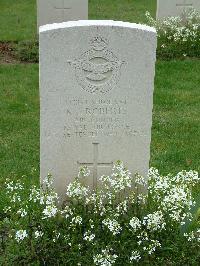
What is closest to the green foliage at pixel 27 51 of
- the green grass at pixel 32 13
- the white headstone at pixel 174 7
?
the green grass at pixel 32 13

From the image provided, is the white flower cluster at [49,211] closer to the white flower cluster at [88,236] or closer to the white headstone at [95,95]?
the white flower cluster at [88,236]

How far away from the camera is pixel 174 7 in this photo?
10.7m

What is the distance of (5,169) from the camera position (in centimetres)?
599

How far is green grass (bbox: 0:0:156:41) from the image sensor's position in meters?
11.9

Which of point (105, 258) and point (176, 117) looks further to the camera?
point (176, 117)

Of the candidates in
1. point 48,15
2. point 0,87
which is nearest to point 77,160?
point 0,87

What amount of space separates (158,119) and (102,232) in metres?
3.44

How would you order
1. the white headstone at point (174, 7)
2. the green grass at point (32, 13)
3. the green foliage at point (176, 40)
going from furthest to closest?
the green grass at point (32, 13), the white headstone at point (174, 7), the green foliage at point (176, 40)

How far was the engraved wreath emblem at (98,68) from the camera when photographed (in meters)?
4.29

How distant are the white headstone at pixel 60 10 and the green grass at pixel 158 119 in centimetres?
173

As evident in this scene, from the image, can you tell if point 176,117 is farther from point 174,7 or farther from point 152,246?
point 174,7

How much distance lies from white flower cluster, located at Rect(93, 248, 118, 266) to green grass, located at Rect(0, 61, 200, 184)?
2024 mm

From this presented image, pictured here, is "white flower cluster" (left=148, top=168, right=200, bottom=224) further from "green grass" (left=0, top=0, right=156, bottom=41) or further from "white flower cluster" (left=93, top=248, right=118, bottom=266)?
"green grass" (left=0, top=0, right=156, bottom=41)

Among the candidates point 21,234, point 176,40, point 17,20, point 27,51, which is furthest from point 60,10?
point 21,234
